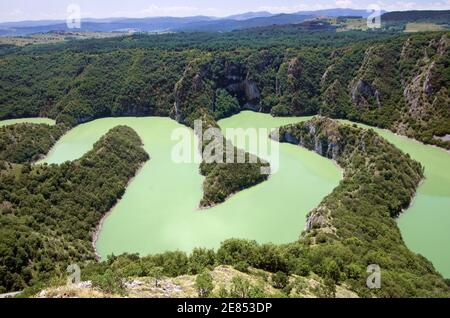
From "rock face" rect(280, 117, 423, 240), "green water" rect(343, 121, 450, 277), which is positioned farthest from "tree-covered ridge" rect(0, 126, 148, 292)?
"green water" rect(343, 121, 450, 277)

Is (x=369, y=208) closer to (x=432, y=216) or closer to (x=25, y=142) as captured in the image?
(x=432, y=216)

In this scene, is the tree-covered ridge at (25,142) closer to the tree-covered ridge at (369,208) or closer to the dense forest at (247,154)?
the dense forest at (247,154)

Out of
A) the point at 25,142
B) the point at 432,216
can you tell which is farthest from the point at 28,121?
the point at 432,216

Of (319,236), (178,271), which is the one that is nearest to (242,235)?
(319,236)

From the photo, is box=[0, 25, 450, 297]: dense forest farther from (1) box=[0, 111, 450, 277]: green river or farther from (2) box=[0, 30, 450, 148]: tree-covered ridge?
(1) box=[0, 111, 450, 277]: green river

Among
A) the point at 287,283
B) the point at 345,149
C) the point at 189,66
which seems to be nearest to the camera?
the point at 287,283

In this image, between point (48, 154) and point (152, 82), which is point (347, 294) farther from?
point (152, 82)
